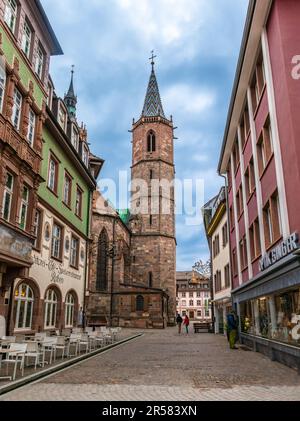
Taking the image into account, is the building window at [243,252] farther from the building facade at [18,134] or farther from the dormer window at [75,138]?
the dormer window at [75,138]

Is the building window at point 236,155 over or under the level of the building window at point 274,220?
over

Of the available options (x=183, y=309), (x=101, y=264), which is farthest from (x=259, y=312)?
(x=183, y=309)

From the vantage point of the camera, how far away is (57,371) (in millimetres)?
10586

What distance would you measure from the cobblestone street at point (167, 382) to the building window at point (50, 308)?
560 centimetres

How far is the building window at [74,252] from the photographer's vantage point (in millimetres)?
22028

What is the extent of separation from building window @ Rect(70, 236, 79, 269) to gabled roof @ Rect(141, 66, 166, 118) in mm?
41519

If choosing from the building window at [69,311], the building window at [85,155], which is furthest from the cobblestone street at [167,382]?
the building window at [85,155]

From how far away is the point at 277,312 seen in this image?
44.7 ft

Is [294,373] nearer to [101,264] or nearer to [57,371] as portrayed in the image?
[57,371]

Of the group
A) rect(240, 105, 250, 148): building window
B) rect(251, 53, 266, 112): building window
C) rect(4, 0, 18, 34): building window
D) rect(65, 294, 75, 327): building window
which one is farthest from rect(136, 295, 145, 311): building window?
rect(4, 0, 18, 34): building window

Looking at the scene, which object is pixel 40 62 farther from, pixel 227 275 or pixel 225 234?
pixel 227 275

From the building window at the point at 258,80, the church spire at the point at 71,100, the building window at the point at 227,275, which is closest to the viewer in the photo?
the building window at the point at 258,80

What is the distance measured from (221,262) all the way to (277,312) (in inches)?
646

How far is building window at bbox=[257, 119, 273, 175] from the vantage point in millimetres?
14250
